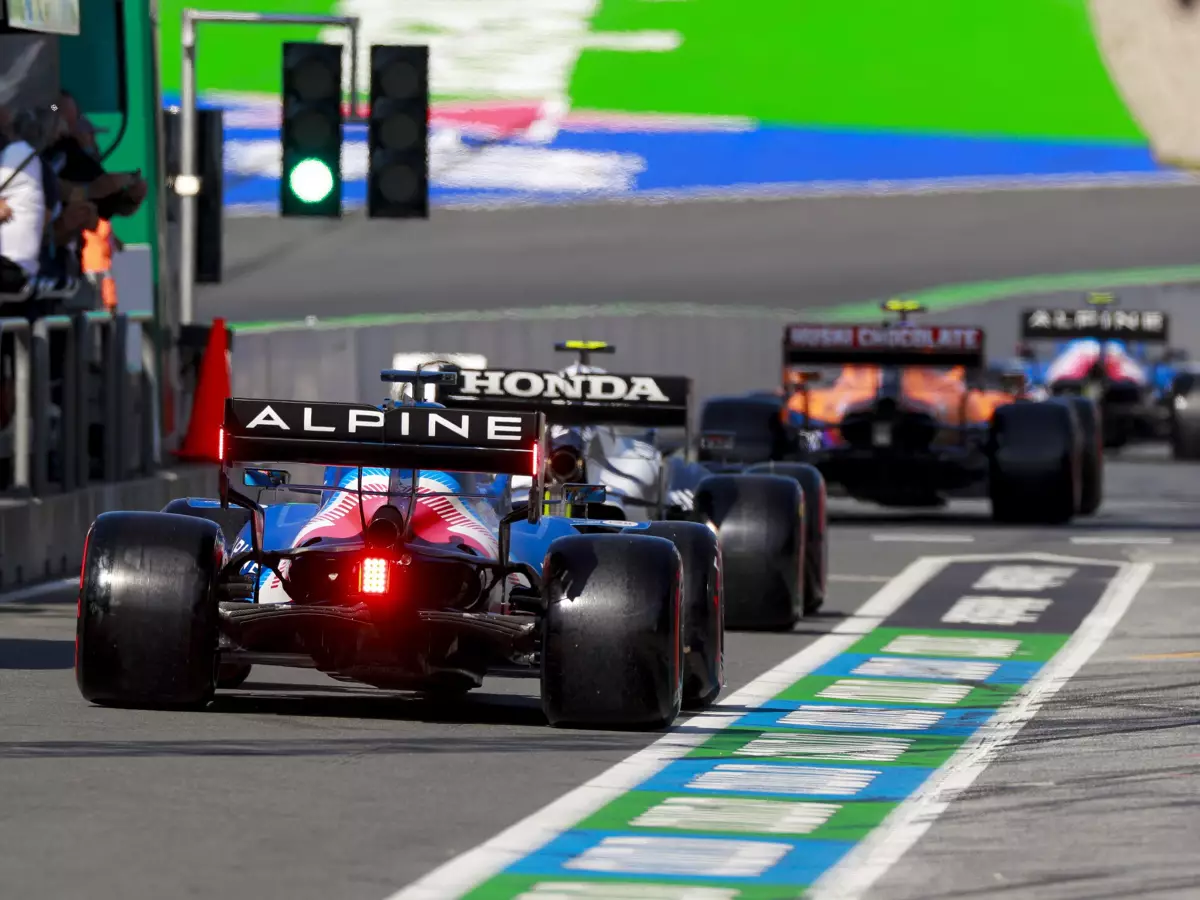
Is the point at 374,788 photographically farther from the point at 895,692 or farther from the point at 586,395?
the point at 586,395

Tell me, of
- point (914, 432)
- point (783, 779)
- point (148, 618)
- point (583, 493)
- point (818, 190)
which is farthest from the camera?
point (818, 190)

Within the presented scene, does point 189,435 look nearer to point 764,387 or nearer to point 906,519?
point 906,519

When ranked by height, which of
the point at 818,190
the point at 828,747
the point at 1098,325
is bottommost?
the point at 828,747

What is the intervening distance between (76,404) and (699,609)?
740 centimetres

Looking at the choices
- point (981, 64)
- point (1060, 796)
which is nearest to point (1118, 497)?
point (1060, 796)

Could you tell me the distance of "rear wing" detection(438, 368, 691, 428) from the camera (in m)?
15.3

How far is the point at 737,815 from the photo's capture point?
8.52 meters

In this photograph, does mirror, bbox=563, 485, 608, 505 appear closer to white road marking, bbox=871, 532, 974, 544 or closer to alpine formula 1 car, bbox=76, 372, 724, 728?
alpine formula 1 car, bbox=76, 372, 724, 728

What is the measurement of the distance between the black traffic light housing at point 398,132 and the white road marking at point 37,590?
16.0 feet

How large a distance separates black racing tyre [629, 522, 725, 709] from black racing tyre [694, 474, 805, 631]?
355 centimetres

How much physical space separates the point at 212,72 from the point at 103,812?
2281 inches

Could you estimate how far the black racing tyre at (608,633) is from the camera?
10203 mm

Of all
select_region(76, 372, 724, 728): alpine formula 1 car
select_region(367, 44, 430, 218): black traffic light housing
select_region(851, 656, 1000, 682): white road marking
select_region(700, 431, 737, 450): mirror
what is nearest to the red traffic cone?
select_region(367, 44, 430, 218): black traffic light housing

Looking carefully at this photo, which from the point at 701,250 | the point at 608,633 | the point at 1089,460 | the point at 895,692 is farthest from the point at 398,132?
the point at 701,250
